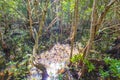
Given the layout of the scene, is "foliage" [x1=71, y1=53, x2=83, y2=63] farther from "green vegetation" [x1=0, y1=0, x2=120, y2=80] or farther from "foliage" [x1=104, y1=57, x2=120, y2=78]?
"foliage" [x1=104, y1=57, x2=120, y2=78]

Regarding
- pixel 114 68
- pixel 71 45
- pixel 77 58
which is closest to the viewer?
pixel 114 68

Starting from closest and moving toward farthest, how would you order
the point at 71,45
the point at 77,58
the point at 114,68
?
the point at 114,68, the point at 77,58, the point at 71,45

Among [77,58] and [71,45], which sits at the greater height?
[71,45]

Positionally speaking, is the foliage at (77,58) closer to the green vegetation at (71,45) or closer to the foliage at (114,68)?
the green vegetation at (71,45)

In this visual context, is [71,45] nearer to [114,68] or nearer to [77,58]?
[77,58]

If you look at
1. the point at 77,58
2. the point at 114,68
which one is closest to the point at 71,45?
the point at 77,58

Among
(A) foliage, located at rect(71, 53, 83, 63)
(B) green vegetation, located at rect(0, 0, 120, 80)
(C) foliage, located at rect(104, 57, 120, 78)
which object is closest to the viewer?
(C) foliage, located at rect(104, 57, 120, 78)

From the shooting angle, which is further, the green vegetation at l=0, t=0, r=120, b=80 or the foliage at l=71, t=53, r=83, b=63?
the foliage at l=71, t=53, r=83, b=63

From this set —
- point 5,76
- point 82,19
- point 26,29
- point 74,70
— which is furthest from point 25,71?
point 82,19

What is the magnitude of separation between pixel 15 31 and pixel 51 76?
555cm

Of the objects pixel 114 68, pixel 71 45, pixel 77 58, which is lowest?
pixel 114 68

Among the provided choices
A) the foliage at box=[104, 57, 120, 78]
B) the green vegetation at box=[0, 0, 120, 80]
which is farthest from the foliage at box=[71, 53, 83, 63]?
the foliage at box=[104, 57, 120, 78]

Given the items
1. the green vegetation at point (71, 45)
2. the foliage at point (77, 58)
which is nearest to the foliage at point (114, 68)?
the green vegetation at point (71, 45)

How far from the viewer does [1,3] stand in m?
10.8
